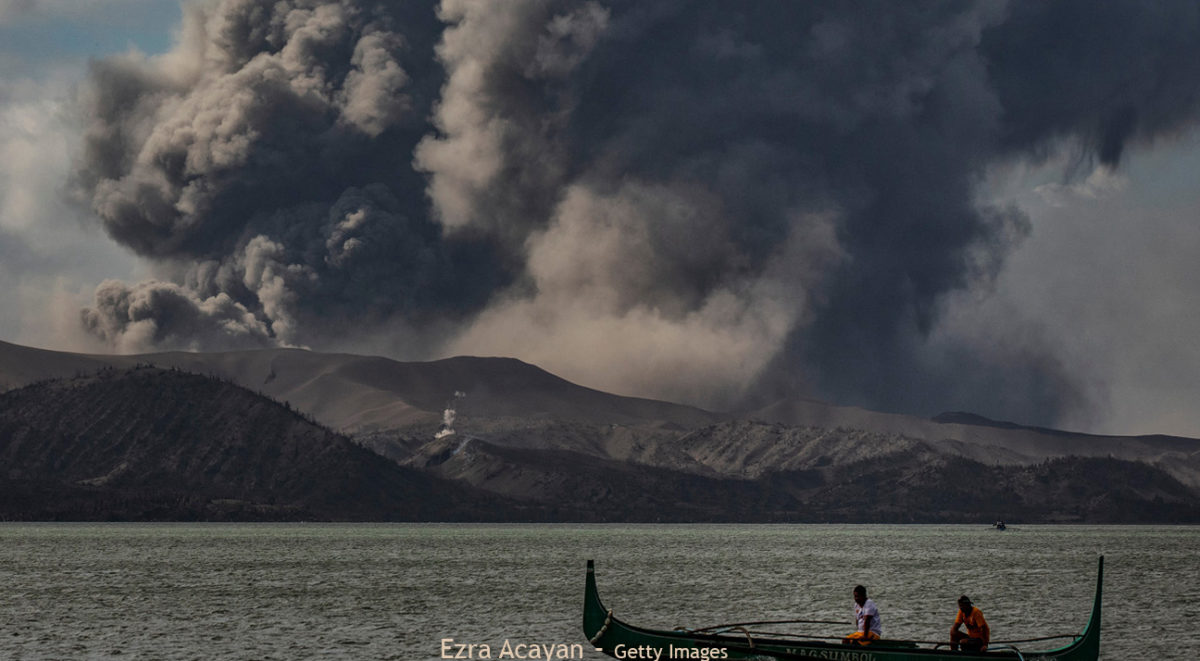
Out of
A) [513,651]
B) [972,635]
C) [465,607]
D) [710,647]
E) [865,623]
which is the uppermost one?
[865,623]

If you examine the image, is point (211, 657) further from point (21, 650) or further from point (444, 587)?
point (444, 587)

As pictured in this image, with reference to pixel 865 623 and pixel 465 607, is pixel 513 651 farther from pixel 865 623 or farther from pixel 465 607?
pixel 465 607

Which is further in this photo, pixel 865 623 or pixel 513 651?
pixel 513 651

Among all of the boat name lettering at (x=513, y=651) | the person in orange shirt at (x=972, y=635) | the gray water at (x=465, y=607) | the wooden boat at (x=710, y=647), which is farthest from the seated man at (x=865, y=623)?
the boat name lettering at (x=513, y=651)

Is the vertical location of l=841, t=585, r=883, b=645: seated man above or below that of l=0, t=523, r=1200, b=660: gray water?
above

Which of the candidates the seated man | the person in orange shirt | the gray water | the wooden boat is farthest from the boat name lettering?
the person in orange shirt

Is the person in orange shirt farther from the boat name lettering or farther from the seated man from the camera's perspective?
the boat name lettering

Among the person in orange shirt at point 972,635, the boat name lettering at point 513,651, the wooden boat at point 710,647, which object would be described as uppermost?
the person in orange shirt at point 972,635

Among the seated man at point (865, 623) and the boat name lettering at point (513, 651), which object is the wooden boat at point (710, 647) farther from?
the boat name lettering at point (513, 651)

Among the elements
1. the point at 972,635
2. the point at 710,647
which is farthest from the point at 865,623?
the point at 710,647
